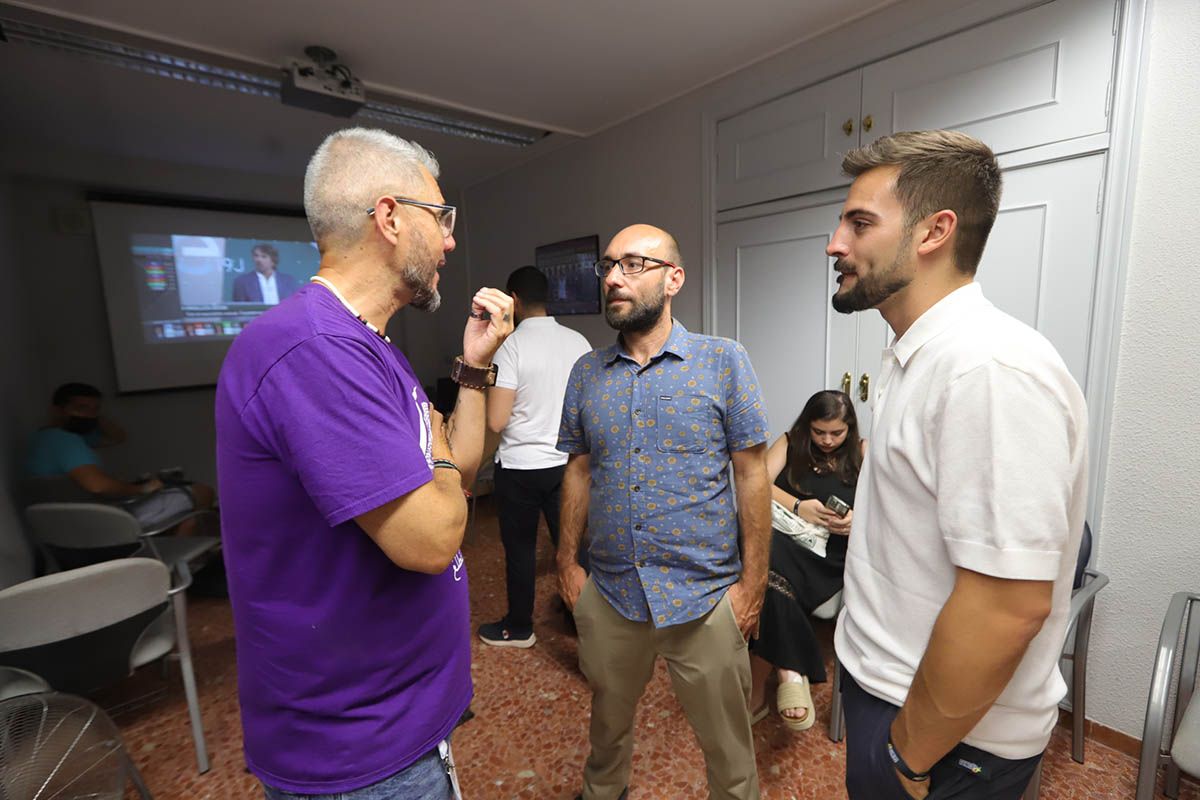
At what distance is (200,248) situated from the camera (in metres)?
4.53

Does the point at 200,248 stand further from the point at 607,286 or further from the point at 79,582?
the point at 607,286

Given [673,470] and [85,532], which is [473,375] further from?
[85,532]

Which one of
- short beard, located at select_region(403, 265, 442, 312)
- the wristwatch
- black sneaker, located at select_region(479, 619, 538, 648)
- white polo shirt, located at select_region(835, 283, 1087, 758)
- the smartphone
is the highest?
short beard, located at select_region(403, 265, 442, 312)

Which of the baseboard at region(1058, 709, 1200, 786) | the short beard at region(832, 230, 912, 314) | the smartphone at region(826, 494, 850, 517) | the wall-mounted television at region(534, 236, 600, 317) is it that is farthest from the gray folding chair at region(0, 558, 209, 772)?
the baseboard at region(1058, 709, 1200, 786)

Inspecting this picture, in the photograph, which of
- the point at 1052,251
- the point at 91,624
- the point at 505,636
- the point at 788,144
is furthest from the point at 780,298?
the point at 91,624

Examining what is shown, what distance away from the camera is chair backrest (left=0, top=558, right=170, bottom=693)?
1.45 metres

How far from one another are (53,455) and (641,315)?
3.12 meters

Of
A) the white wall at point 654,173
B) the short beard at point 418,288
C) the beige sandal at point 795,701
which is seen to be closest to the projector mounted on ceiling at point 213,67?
the white wall at point 654,173

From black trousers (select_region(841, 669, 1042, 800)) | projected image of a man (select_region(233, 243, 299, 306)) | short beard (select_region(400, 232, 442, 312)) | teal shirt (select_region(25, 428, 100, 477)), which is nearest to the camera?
black trousers (select_region(841, 669, 1042, 800))

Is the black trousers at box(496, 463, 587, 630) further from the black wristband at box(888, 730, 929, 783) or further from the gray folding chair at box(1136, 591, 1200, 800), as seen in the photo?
the gray folding chair at box(1136, 591, 1200, 800)

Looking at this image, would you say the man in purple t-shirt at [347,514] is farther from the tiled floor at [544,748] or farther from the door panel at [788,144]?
the door panel at [788,144]

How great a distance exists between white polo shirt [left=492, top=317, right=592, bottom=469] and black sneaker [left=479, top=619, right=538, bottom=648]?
790 mm

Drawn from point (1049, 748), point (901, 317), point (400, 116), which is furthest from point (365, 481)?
point (400, 116)

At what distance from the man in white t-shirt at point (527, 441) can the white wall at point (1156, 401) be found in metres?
2.03
